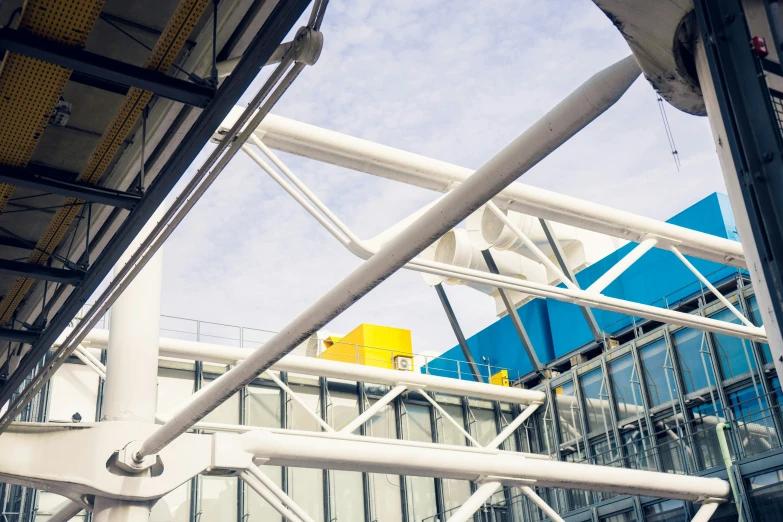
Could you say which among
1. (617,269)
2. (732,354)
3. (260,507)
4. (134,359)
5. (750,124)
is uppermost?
(732,354)

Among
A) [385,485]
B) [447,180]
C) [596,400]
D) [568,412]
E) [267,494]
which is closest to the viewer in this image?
[267,494]

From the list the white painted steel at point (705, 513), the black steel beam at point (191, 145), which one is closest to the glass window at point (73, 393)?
the black steel beam at point (191, 145)

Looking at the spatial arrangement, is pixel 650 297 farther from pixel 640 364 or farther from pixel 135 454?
pixel 135 454

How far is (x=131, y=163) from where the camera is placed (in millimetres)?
Result: 9422

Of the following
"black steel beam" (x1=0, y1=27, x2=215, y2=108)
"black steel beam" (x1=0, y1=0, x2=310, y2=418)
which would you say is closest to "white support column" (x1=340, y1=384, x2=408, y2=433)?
"black steel beam" (x1=0, y1=0, x2=310, y2=418)

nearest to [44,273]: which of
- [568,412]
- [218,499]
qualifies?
[218,499]

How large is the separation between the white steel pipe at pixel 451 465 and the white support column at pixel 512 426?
27.0 ft

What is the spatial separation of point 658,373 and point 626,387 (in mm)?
1316

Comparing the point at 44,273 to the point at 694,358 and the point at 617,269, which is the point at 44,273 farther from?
the point at 694,358

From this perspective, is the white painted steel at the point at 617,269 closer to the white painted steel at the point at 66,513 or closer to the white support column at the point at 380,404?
the white support column at the point at 380,404

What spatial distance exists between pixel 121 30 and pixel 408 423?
22895 millimetres

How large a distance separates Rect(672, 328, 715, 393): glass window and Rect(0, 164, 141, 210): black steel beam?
18.9 metres

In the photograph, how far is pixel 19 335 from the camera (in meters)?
12.0

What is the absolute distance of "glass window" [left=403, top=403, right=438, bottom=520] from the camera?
93.5ft
